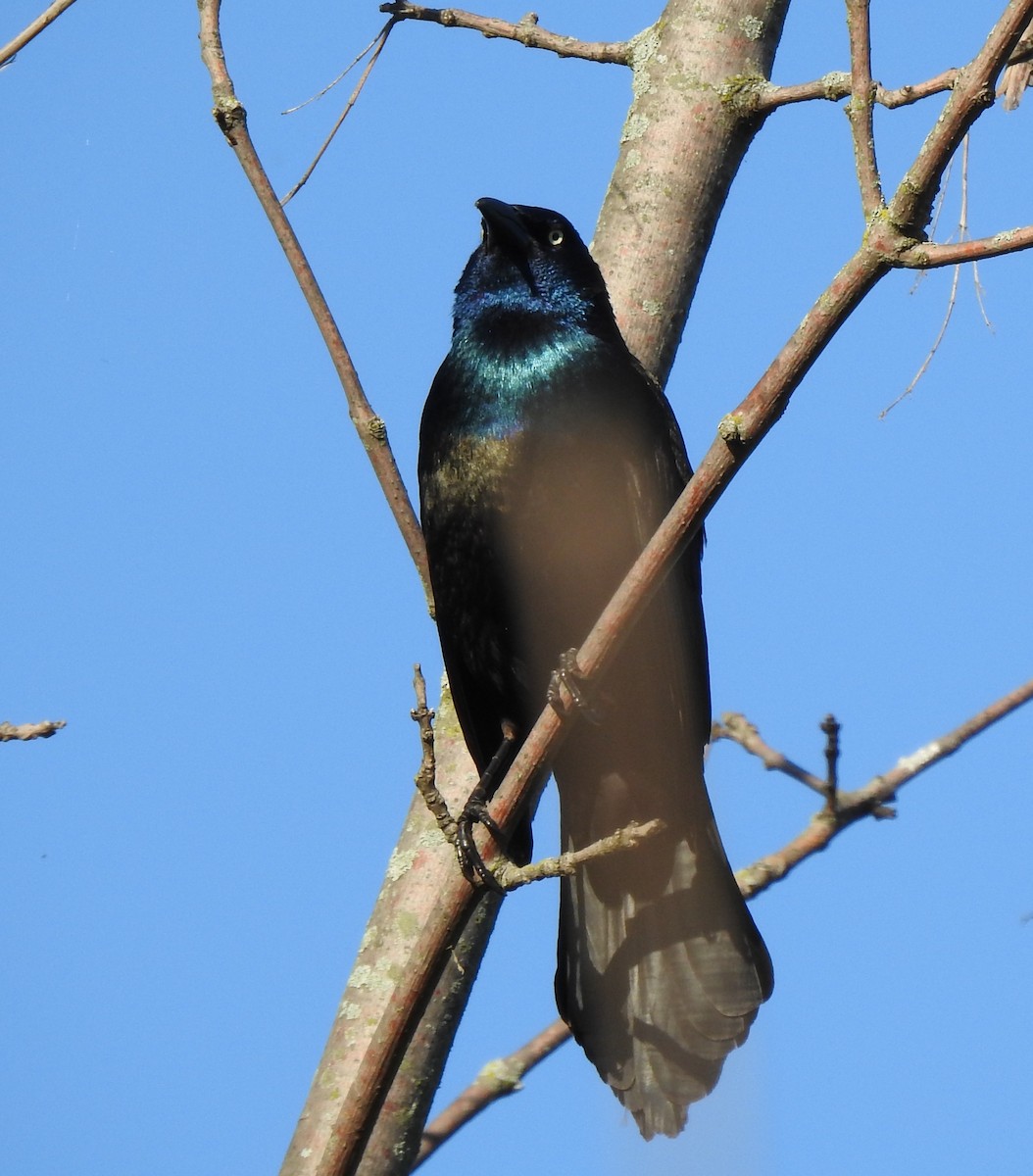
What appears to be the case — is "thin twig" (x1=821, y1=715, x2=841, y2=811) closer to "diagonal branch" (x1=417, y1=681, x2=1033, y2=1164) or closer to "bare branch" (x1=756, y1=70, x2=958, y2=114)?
"diagonal branch" (x1=417, y1=681, x2=1033, y2=1164)

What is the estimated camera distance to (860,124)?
227 centimetres

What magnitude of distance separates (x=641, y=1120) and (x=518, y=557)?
140cm

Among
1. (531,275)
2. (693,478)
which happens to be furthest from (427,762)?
(531,275)

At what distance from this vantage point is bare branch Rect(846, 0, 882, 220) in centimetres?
226

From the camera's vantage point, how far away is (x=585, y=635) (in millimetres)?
3756

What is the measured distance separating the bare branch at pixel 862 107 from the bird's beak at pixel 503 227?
79.8 inches

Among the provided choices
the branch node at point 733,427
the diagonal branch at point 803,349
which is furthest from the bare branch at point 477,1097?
the branch node at point 733,427

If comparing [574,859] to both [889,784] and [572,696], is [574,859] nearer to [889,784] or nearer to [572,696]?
[572,696]

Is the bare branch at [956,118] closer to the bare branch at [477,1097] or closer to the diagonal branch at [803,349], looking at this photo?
the diagonal branch at [803,349]

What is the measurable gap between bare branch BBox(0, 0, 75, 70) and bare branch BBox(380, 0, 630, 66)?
1.35 meters

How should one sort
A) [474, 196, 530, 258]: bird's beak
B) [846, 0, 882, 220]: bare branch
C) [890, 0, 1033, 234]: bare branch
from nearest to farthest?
[890, 0, 1033, 234]: bare branch < [846, 0, 882, 220]: bare branch < [474, 196, 530, 258]: bird's beak

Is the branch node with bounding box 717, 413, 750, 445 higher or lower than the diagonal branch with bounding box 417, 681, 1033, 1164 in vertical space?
higher

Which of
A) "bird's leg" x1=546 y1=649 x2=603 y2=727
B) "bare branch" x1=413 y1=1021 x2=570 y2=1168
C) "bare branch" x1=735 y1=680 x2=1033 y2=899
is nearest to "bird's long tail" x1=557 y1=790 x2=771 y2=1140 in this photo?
"bare branch" x1=413 y1=1021 x2=570 y2=1168

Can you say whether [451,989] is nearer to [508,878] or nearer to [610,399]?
[508,878]
